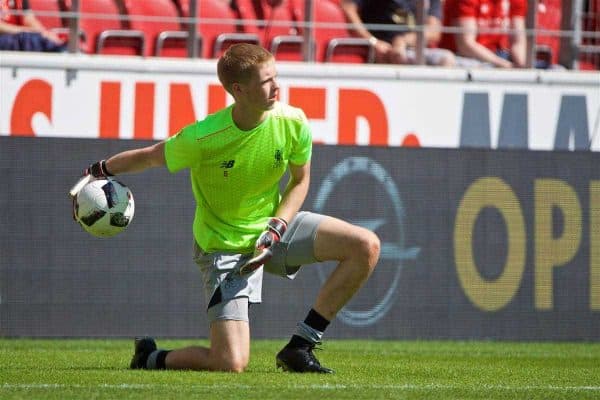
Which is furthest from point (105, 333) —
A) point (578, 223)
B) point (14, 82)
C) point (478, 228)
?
point (578, 223)

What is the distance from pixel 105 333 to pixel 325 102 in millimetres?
3084

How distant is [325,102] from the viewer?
12.3m

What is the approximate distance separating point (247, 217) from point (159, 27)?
18.7 ft

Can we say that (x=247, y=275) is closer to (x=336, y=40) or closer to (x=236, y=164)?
(x=236, y=164)

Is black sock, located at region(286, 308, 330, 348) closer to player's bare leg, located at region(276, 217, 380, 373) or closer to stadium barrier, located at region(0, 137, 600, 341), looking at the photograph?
player's bare leg, located at region(276, 217, 380, 373)

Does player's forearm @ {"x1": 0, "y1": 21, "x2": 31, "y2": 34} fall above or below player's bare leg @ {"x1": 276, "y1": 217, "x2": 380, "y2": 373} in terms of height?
above

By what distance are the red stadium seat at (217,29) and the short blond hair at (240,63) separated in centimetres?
523

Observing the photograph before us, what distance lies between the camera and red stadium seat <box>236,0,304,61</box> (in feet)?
42.1

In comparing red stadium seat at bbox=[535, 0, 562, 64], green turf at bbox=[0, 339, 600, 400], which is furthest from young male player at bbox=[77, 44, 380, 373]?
red stadium seat at bbox=[535, 0, 562, 64]

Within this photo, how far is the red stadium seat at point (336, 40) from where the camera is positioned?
1304 cm

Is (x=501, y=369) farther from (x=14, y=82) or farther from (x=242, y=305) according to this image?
(x=14, y=82)

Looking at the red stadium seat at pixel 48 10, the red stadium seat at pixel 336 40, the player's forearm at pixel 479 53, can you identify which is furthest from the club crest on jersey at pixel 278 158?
the player's forearm at pixel 479 53

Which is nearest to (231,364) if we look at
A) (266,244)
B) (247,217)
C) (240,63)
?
(266,244)

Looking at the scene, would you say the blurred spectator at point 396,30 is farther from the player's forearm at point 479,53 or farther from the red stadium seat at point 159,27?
the red stadium seat at point 159,27
